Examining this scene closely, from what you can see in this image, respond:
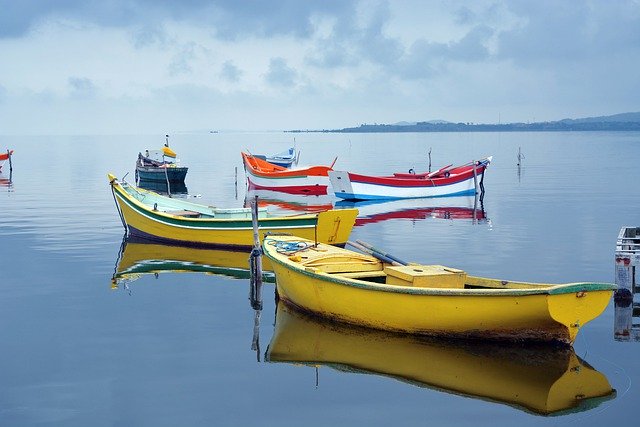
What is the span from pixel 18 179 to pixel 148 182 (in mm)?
12167

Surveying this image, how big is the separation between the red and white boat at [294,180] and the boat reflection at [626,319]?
33.6 metres

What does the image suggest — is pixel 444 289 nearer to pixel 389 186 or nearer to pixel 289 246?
pixel 289 246

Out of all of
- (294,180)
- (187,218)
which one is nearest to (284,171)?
(294,180)

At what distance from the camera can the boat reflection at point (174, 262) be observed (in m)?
23.2

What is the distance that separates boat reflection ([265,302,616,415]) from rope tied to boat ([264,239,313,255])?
2683 mm

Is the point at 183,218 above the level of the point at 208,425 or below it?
above

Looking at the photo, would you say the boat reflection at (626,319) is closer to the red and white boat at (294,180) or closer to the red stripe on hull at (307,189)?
the red and white boat at (294,180)

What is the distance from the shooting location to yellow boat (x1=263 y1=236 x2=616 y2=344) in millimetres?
13688

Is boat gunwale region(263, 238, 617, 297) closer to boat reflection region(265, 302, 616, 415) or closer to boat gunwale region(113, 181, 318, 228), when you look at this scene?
boat reflection region(265, 302, 616, 415)

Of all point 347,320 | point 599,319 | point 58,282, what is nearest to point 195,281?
point 58,282

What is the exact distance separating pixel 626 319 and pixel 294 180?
37.6 m

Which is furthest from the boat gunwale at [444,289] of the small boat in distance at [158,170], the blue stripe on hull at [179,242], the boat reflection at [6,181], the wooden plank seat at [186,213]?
the boat reflection at [6,181]

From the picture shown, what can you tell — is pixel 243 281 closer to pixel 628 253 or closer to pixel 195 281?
pixel 195 281

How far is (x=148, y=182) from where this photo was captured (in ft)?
209
